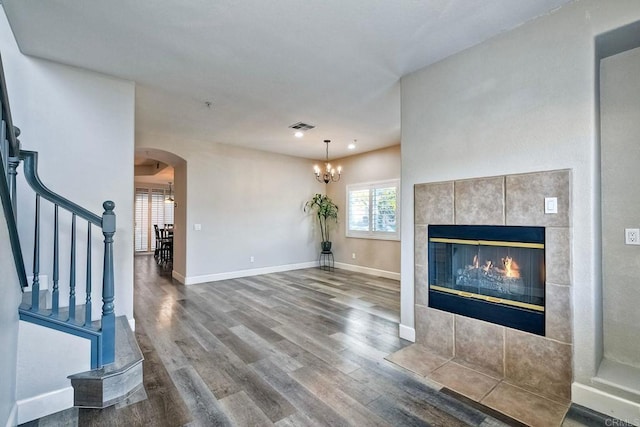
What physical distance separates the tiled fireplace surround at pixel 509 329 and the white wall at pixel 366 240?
3319 mm

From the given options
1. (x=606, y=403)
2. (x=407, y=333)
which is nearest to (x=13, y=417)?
(x=407, y=333)

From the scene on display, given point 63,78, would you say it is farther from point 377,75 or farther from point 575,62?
point 575,62

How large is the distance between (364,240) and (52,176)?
548 centimetres

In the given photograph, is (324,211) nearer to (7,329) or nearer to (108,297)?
(108,297)

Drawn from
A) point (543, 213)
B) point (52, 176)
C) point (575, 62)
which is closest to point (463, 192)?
point (543, 213)

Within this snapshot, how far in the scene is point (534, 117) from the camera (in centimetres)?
230

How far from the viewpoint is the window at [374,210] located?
244 inches

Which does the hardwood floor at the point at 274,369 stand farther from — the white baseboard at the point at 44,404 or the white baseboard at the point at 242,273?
the white baseboard at the point at 242,273

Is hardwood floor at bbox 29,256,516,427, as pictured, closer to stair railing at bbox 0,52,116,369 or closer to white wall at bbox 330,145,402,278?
stair railing at bbox 0,52,116,369

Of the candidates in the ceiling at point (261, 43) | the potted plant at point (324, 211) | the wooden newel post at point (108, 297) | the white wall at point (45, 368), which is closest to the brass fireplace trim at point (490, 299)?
the ceiling at point (261, 43)

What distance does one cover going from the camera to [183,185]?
5832 mm

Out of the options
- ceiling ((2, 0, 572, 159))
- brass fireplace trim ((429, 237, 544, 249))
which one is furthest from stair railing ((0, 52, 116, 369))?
brass fireplace trim ((429, 237, 544, 249))

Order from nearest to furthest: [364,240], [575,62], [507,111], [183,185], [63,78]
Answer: [575,62] → [507,111] → [63,78] → [183,185] → [364,240]

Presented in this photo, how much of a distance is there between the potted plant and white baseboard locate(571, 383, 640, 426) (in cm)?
566
